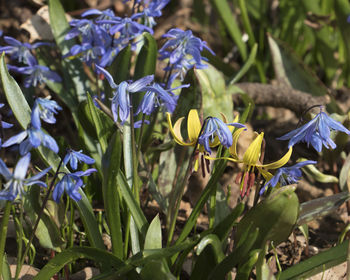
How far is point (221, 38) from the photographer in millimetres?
3551

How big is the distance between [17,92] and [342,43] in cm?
226

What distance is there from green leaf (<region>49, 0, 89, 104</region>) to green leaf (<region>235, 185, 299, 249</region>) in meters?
1.21

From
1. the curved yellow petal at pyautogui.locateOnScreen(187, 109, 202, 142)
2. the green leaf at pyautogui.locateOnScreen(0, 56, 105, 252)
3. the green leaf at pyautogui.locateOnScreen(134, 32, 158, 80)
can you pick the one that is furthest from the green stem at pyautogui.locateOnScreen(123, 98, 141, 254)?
the green leaf at pyautogui.locateOnScreen(134, 32, 158, 80)

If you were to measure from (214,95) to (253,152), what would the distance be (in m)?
0.94

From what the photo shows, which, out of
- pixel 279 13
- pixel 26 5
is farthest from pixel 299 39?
pixel 26 5

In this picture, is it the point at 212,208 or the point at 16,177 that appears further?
the point at 212,208

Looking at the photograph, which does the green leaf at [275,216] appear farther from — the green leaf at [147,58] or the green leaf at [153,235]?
the green leaf at [147,58]

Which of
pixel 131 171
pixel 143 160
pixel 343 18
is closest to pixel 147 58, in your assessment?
pixel 143 160

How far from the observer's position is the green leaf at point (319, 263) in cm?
152

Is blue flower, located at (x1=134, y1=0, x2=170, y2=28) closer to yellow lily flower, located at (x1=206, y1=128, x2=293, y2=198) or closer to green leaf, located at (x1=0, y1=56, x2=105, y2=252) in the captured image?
green leaf, located at (x1=0, y1=56, x2=105, y2=252)

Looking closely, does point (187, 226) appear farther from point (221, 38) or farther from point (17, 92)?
point (221, 38)

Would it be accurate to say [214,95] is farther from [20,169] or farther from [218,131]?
[20,169]

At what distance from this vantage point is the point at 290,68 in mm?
2838

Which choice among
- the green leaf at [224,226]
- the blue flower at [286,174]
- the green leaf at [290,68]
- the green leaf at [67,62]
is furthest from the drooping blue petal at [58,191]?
the green leaf at [290,68]
